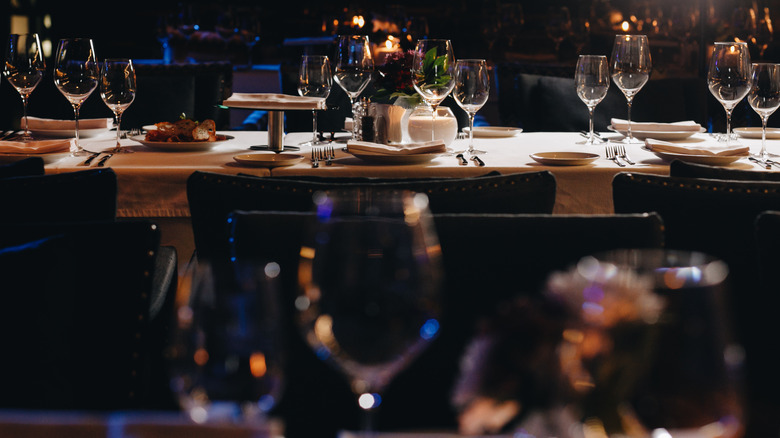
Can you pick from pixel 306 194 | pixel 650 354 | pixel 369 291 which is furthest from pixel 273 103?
pixel 650 354

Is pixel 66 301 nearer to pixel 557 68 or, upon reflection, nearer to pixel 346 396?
pixel 346 396

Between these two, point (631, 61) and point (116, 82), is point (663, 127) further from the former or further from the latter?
point (116, 82)

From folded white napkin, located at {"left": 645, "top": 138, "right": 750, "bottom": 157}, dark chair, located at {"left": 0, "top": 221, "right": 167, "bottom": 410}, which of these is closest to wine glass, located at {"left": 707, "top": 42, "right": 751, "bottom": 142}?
folded white napkin, located at {"left": 645, "top": 138, "right": 750, "bottom": 157}

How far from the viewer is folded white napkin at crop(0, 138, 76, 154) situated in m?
2.15

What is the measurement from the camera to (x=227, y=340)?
0.62 meters

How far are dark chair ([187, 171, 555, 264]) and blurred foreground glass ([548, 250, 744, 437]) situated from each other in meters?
0.84

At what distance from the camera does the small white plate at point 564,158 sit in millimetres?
2088

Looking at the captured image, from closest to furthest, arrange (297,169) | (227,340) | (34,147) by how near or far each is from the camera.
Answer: (227,340) < (297,169) < (34,147)

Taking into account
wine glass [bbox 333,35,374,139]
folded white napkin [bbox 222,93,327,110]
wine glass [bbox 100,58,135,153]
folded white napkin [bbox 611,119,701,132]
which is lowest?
folded white napkin [bbox 611,119,701,132]

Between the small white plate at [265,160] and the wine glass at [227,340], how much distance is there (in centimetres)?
145

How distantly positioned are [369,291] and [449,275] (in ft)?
1.65

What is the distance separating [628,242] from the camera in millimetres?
1157

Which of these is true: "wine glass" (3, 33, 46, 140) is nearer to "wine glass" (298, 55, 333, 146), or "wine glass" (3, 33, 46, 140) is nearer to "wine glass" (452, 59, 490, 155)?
"wine glass" (298, 55, 333, 146)

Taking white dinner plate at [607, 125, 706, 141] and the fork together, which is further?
white dinner plate at [607, 125, 706, 141]
